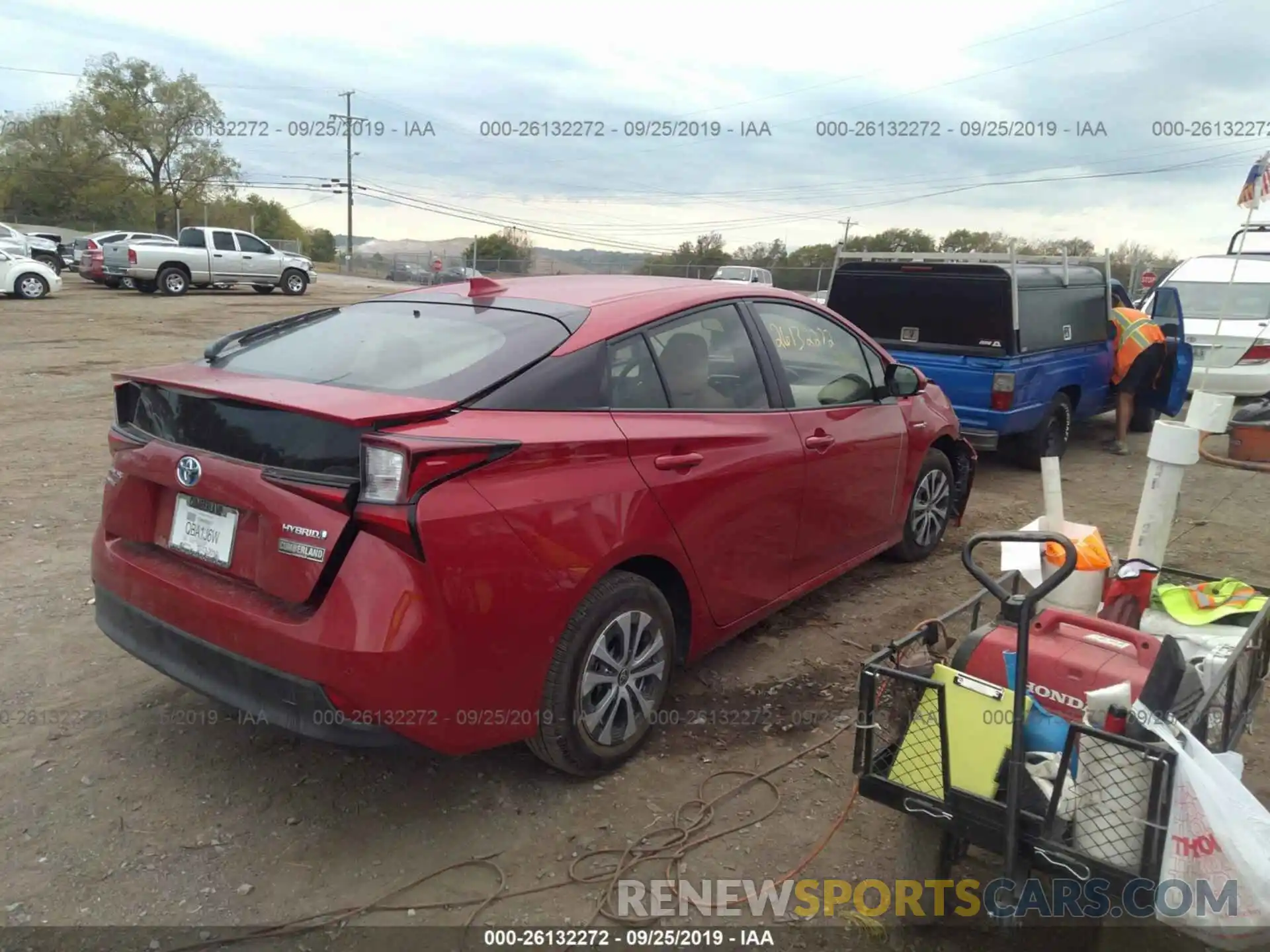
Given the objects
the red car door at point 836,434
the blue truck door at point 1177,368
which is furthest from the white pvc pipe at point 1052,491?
the blue truck door at point 1177,368

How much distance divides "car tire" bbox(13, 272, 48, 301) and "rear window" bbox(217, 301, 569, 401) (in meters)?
22.0

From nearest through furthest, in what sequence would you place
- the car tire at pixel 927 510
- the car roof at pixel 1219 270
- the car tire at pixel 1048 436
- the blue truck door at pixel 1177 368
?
the car tire at pixel 927 510 < the car tire at pixel 1048 436 < the blue truck door at pixel 1177 368 < the car roof at pixel 1219 270

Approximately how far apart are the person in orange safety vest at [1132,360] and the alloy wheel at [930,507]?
14.7 ft

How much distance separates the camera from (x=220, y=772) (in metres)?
3.17

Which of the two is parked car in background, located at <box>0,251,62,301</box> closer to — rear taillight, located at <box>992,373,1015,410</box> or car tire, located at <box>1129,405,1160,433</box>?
rear taillight, located at <box>992,373,1015,410</box>

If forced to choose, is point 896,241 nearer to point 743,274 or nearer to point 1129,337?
point 743,274

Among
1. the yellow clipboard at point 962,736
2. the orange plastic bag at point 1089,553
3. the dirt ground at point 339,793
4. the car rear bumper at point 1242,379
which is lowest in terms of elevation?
the dirt ground at point 339,793

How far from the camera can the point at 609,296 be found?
353 centimetres

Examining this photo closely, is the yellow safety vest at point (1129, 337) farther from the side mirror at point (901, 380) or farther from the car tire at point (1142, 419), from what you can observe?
the side mirror at point (901, 380)

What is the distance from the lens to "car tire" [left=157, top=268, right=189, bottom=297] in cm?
2398

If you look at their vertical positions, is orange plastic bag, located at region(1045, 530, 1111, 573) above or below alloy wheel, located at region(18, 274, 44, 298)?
above

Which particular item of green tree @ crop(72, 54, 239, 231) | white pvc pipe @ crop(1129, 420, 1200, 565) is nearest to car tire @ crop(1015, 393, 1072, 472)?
white pvc pipe @ crop(1129, 420, 1200, 565)

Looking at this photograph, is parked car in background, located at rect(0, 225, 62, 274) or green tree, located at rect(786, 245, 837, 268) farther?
green tree, located at rect(786, 245, 837, 268)

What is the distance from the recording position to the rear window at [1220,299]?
1088cm
